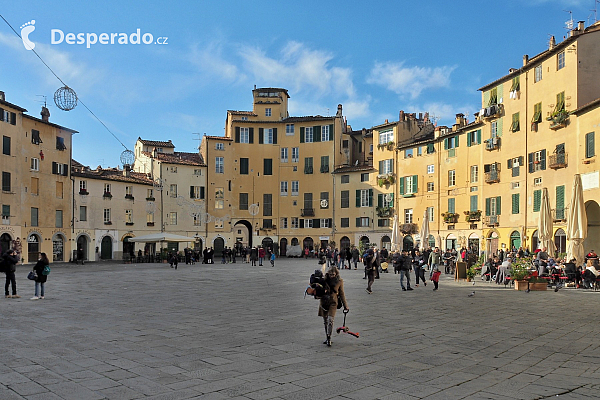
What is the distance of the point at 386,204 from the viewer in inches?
2026

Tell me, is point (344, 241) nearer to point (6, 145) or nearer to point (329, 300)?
point (6, 145)

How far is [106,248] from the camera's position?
1960 inches

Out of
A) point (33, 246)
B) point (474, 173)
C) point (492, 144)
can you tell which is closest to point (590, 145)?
point (492, 144)

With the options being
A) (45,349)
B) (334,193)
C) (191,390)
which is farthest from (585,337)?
(334,193)

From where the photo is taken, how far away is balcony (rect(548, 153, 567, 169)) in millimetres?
30356

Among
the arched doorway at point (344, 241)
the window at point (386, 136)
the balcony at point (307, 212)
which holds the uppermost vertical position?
the window at point (386, 136)

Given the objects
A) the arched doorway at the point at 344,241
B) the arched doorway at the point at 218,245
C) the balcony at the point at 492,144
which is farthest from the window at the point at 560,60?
the arched doorway at the point at 218,245

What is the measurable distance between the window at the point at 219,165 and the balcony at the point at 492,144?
2867 centimetres

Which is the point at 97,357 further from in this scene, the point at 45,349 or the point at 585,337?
the point at 585,337

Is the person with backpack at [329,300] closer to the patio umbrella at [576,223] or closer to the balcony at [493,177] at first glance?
the patio umbrella at [576,223]

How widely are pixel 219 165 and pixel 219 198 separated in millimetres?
3572

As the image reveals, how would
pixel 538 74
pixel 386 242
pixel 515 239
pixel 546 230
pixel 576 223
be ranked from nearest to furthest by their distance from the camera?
pixel 576 223, pixel 546 230, pixel 538 74, pixel 515 239, pixel 386 242

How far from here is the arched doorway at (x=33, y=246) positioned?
1607 inches

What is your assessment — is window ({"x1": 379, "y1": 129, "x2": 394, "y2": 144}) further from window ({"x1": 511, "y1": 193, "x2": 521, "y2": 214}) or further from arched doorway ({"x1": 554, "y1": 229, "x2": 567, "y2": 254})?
arched doorway ({"x1": 554, "y1": 229, "x2": 567, "y2": 254})
